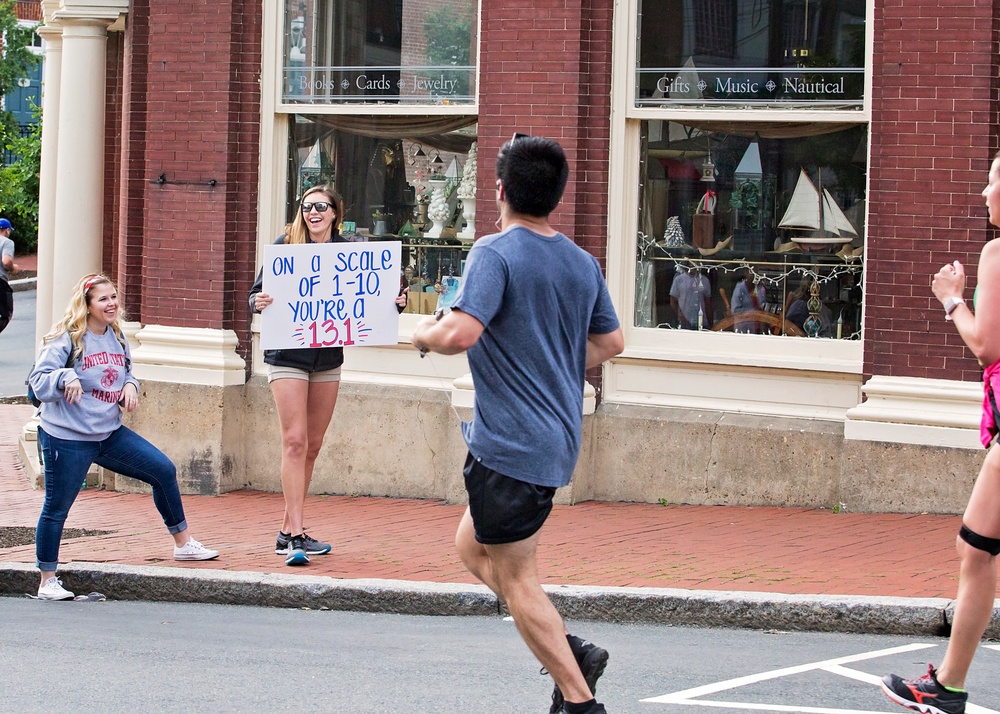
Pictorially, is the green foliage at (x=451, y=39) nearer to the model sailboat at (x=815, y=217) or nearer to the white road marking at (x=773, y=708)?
the model sailboat at (x=815, y=217)

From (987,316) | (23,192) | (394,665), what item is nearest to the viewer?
(987,316)

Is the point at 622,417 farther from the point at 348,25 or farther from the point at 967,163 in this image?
the point at 348,25

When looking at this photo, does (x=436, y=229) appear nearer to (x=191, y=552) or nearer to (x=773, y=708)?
(x=191, y=552)

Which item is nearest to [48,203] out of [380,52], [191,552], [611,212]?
[380,52]

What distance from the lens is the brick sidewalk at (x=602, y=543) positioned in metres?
7.37

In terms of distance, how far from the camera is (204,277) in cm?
1059

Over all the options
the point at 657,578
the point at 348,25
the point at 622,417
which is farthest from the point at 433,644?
the point at 348,25

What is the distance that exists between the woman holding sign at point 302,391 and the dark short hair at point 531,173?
11.0 ft

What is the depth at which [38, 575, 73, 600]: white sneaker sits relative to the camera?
292 inches

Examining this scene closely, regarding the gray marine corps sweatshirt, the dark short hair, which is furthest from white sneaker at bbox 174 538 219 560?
the dark short hair

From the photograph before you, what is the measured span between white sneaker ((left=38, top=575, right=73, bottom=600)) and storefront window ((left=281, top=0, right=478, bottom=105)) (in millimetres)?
4583

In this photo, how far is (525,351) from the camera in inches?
179

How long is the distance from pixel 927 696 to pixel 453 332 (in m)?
2.15

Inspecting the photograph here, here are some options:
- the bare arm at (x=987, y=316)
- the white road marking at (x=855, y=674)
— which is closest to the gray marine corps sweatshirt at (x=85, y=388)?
the white road marking at (x=855, y=674)
